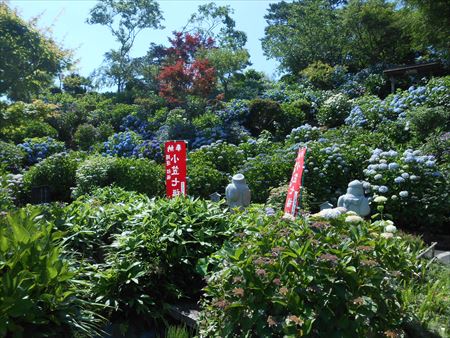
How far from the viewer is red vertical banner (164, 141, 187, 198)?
739 cm

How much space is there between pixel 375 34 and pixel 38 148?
45.5ft

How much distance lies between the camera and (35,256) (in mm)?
3062

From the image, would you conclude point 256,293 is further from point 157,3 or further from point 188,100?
point 157,3

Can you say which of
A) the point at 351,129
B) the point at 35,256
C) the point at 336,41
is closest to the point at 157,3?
the point at 336,41

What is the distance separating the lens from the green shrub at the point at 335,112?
14.4m

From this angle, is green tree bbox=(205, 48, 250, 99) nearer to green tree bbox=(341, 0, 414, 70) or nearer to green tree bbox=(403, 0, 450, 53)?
green tree bbox=(341, 0, 414, 70)

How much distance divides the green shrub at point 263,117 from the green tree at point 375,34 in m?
6.63

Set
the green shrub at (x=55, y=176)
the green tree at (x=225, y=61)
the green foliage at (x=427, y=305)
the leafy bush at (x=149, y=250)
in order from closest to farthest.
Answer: the green foliage at (x=427, y=305) → the leafy bush at (x=149, y=250) → the green shrub at (x=55, y=176) → the green tree at (x=225, y=61)

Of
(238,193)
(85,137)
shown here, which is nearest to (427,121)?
(238,193)

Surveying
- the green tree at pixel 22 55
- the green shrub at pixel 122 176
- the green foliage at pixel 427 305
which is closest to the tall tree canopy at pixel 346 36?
the green shrub at pixel 122 176

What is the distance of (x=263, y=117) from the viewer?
15.3m

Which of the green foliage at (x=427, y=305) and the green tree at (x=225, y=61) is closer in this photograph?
the green foliage at (x=427, y=305)

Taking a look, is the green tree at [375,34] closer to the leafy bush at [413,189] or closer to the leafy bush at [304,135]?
the leafy bush at [304,135]

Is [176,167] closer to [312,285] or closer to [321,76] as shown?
[312,285]
